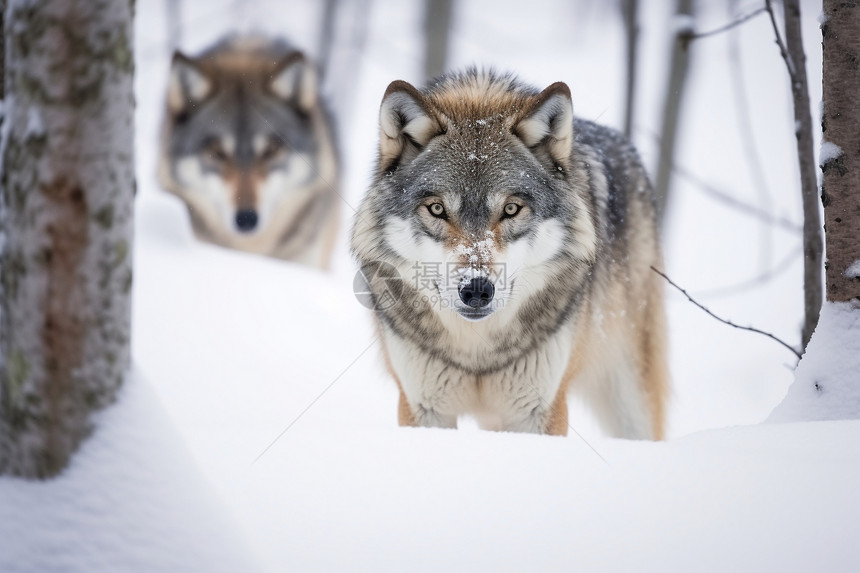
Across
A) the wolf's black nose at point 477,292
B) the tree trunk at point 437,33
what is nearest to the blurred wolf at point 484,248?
the wolf's black nose at point 477,292

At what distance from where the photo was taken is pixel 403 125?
309cm

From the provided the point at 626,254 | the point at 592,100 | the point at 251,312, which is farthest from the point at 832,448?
the point at 592,100

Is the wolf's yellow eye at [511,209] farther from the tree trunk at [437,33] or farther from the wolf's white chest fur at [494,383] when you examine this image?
the tree trunk at [437,33]

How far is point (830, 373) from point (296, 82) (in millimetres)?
6199

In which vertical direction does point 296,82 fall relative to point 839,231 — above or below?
below

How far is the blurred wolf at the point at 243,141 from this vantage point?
23.0 ft

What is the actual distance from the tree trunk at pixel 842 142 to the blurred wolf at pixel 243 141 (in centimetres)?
559

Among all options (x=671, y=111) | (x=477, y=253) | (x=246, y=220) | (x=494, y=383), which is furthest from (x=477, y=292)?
(x=671, y=111)

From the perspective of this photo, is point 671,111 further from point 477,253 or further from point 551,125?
point 477,253

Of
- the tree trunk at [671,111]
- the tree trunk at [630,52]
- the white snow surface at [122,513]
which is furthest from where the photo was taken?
the tree trunk at [671,111]

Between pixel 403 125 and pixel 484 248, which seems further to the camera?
pixel 403 125

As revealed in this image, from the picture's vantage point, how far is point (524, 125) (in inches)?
120

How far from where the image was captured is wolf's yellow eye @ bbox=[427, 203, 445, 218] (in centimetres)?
290

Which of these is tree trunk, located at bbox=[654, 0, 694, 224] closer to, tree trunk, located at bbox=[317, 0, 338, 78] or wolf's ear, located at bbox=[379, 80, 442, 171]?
wolf's ear, located at bbox=[379, 80, 442, 171]
